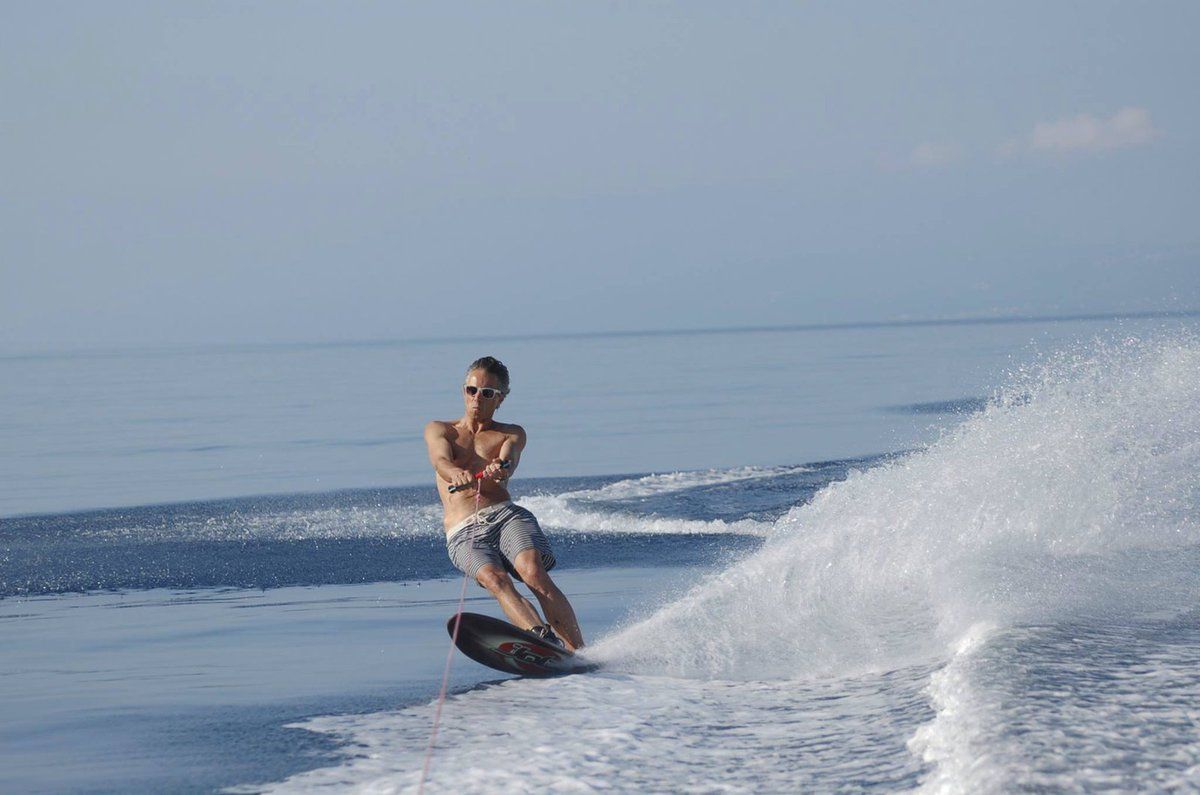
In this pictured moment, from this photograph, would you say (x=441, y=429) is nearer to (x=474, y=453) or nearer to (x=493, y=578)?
(x=474, y=453)

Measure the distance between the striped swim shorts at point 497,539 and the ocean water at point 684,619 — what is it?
1.90ft

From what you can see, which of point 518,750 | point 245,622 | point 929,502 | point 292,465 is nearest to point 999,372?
point 292,465

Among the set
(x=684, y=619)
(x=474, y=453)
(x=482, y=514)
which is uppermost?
(x=474, y=453)

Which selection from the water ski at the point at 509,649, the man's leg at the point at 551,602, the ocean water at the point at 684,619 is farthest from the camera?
the man's leg at the point at 551,602

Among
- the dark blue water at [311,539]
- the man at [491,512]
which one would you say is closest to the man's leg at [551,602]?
the man at [491,512]

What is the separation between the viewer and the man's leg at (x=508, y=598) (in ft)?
22.9

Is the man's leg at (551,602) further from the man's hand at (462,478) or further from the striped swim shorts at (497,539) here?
the man's hand at (462,478)

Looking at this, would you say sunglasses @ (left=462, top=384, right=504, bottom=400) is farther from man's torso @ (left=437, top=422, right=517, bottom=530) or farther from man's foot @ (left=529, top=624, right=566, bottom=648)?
man's foot @ (left=529, top=624, right=566, bottom=648)

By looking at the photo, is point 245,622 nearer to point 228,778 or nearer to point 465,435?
point 465,435

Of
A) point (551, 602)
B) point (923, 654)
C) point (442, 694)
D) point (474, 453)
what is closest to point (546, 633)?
point (551, 602)

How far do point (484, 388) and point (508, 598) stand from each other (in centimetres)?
110

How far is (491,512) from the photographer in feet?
24.4

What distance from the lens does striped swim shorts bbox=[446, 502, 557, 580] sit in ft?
24.0

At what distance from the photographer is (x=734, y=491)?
1505 centimetres
